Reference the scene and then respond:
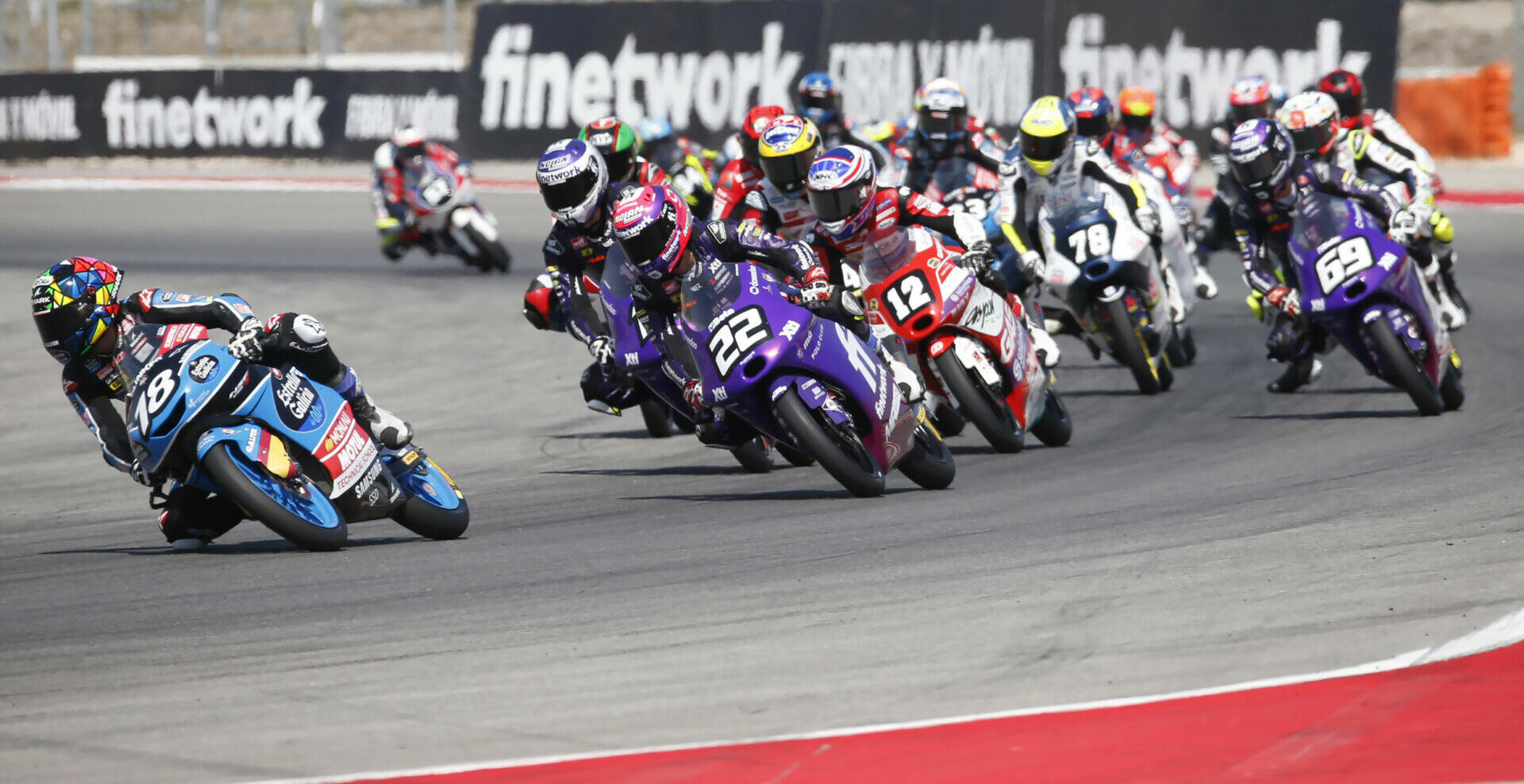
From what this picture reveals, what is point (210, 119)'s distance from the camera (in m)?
33.6

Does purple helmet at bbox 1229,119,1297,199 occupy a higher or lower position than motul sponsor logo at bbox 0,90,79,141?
higher

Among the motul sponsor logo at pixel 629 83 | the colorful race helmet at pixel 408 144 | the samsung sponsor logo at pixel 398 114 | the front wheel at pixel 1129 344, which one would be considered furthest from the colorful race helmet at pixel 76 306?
the samsung sponsor logo at pixel 398 114

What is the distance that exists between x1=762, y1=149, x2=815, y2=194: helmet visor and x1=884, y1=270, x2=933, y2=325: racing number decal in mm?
871

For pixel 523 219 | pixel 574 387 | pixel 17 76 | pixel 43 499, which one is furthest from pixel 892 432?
pixel 17 76

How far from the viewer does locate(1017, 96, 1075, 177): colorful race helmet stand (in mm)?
11914

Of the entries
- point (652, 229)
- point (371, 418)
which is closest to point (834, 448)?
point (652, 229)

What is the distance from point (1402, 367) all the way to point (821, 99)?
596cm

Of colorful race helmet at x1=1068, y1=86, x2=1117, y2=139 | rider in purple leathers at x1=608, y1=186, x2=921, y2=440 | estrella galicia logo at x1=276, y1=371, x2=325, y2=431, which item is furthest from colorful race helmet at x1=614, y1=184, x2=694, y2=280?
colorful race helmet at x1=1068, y1=86, x2=1117, y2=139

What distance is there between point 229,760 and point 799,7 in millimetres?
25380

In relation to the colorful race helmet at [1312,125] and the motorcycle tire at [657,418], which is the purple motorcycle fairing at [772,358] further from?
the colorful race helmet at [1312,125]

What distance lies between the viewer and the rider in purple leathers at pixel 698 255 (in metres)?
8.49

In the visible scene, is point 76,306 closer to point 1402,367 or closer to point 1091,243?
point 1091,243

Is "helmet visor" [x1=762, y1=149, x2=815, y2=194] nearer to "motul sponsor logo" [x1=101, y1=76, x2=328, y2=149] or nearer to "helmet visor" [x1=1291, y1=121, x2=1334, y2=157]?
"helmet visor" [x1=1291, y1=121, x2=1334, y2=157]

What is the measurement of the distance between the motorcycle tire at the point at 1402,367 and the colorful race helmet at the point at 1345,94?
3.20 meters
